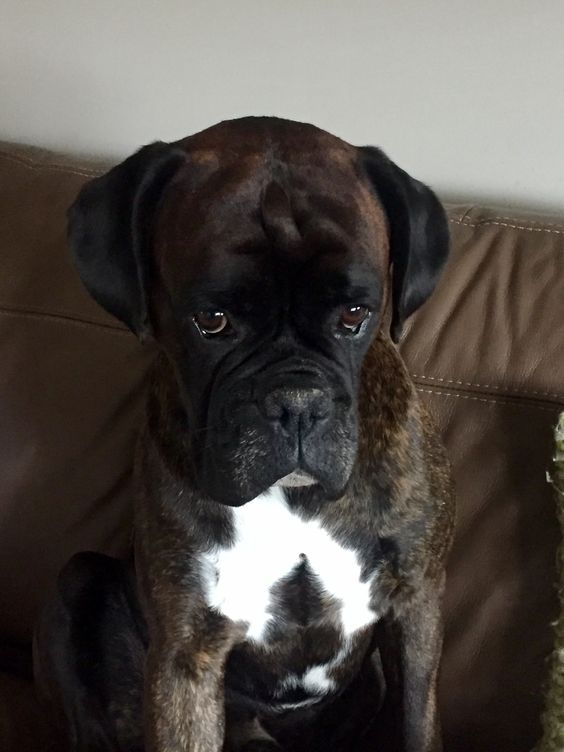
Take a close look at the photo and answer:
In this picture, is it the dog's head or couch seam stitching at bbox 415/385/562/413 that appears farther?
couch seam stitching at bbox 415/385/562/413

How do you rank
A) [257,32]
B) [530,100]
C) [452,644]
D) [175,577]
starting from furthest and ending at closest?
[257,32]
[530,100]
[452,644]
[175,577]

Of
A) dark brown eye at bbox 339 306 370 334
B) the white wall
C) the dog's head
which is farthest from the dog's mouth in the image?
the white wall

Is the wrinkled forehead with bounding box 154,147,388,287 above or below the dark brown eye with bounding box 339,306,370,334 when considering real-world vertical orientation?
above

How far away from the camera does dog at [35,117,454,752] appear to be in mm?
1081

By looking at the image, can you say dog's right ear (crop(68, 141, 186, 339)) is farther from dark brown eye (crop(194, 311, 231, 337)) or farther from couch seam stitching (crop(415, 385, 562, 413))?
couch seam stitching (crop(415, 385, 562, 413))

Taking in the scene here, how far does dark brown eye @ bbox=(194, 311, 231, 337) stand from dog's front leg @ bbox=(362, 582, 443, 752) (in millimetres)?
411

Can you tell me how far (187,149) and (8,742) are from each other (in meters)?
0.91

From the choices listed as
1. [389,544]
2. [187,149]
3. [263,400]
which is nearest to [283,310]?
[263,400]

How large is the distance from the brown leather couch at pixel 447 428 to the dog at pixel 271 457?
0.46 ft

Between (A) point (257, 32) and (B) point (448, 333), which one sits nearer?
(B) point (448, 333)

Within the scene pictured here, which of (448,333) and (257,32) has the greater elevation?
(257,32)

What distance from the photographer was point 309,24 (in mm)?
1670

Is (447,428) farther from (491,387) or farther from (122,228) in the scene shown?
(122,228)

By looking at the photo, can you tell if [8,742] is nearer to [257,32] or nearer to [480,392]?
[480,392]
